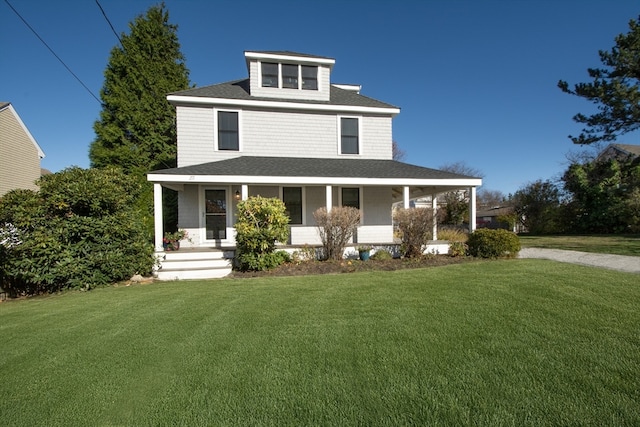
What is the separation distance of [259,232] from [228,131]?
5633 millimetres

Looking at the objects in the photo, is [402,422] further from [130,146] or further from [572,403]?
[130,146]

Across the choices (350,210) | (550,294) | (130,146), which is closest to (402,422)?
(550,294)

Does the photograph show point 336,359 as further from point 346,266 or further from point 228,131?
point 228,131

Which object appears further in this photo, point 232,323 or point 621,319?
point 232,323

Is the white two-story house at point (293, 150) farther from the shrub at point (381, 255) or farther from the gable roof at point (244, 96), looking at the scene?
the shrub at point (381, 255)

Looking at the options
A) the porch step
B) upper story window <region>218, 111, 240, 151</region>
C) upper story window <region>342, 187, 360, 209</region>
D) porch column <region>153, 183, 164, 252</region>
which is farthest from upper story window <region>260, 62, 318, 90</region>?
the porch step

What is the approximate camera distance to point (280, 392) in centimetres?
231

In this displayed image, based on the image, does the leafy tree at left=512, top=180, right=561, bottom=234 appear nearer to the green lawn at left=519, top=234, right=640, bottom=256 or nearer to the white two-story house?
the green lawn at left=519, top=234, right=640, bottom=256

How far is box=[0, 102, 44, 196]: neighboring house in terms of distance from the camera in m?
15.3

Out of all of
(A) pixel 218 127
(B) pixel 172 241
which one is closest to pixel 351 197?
(A) pixel 218 127

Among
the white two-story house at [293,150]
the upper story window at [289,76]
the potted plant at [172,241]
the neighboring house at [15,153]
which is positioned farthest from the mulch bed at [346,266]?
the neighboring house at [15,153]

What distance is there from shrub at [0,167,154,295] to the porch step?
0.78 meters

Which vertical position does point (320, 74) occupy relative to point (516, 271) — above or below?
above

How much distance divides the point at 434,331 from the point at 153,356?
10.7ft
